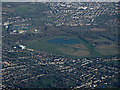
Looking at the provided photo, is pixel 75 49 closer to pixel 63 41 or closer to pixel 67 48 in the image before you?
pixel 67 48

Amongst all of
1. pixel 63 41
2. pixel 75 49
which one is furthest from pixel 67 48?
pixel 63 41

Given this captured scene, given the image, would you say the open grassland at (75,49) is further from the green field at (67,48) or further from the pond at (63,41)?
the pond at (63,41)

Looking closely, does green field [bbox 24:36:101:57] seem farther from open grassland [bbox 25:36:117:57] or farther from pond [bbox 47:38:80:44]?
pond [bbox 47:38:80:44]

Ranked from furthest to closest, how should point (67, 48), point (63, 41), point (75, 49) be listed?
point (63, 41) < point (67, 48) < point (75, 49)

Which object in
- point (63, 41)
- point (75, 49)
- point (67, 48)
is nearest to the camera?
point (75, 49)

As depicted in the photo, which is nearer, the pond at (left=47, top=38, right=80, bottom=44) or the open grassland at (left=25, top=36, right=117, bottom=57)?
the open grassland at (left=25, top=36, right=117, bottom=57)

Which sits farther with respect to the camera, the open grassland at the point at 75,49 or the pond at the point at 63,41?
the pond at the point at 63,41

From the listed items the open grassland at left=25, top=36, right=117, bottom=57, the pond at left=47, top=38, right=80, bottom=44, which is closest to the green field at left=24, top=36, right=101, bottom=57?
the open grassland at left=25, top=36, right=117, bottom=57

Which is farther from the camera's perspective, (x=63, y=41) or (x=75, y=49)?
(x=63, y=41)

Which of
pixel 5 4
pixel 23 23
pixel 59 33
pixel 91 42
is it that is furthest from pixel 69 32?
pixel 5 4

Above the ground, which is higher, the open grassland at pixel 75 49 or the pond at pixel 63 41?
the pond at pixel 63 41

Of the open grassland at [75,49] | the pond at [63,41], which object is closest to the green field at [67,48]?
the open grassland at [75,49]
